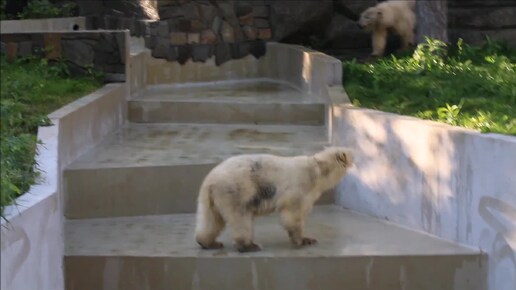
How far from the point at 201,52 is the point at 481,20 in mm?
4446

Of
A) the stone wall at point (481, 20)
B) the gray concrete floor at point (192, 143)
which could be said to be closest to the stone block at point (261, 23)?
the stone wall at point (481, 20)

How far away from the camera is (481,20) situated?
44.9ft

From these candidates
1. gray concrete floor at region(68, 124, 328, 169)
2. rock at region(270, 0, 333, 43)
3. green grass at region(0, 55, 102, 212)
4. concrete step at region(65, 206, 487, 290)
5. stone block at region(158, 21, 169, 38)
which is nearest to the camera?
green grass at region(0, 55, 102, 212)

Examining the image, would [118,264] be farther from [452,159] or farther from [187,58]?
[187,58]

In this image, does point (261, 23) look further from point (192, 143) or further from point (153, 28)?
point (192, 143)

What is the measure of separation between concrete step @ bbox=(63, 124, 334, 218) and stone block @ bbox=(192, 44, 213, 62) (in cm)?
387

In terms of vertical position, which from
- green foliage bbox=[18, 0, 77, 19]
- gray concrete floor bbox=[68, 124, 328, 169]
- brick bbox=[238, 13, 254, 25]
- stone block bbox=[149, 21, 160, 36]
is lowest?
gray concrete floor bbox=[68, 124, 328, 169]

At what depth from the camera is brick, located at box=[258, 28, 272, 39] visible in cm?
1330

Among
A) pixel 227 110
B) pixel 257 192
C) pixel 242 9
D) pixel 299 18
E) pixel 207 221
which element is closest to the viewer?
pixel 257 192

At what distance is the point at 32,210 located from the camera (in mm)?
4363

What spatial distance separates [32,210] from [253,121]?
5388 mm

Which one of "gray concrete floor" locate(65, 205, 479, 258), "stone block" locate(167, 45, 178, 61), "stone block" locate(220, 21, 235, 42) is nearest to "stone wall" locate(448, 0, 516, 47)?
"stone block" locate(220, 21, 235, 42)

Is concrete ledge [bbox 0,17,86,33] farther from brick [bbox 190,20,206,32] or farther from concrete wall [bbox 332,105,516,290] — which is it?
concrete wall [bbox 332,105,516,290]

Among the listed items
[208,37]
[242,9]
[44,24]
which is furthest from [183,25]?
[44,24]
